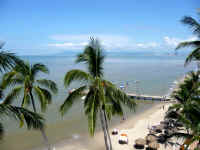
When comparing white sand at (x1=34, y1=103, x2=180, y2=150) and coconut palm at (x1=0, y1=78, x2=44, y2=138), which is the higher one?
coconut palm at (x1=0, y1=78, x2=44, y2=138)

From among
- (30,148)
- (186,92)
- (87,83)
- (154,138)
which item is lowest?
(30,148)

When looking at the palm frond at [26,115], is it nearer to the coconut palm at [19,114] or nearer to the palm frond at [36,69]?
the coconut palm at [19,114]

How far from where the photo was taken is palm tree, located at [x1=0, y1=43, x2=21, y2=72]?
12.0 feet

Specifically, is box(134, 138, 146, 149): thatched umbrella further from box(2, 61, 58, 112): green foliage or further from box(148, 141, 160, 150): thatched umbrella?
box(2, 61, 58, 112): green foliage

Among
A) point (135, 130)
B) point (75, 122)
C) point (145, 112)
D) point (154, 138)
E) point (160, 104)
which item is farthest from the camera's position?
point (160, 104)

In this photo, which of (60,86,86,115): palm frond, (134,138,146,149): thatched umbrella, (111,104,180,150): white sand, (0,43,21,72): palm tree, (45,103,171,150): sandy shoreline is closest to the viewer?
(0,43,21,72): palm tree

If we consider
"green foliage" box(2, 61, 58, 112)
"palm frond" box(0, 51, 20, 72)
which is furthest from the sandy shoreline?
"palm frond" box(0, 51, 20, 72)

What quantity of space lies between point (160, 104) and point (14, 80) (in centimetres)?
2914

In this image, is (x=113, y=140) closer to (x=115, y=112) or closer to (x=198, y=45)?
(x=115, y=112)

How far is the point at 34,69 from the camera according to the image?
858cm

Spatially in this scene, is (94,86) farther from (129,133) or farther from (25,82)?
(129,133)

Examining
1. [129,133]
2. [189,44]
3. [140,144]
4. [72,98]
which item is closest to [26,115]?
[72,98]

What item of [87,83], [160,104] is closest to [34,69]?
[87,83]

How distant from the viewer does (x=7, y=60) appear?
12.0 feet
